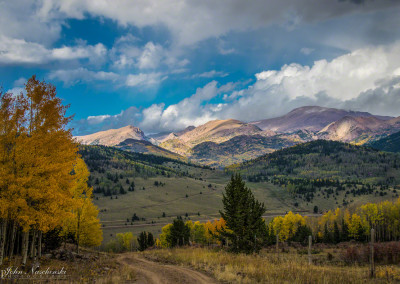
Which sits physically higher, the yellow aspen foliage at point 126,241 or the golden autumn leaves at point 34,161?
the golden autumn leaves at point 34,161

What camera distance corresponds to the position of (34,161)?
18.8 metres

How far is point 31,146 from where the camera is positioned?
18844 millimetres

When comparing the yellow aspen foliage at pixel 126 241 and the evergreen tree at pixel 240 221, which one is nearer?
the evergreen tree at pixel 240 221

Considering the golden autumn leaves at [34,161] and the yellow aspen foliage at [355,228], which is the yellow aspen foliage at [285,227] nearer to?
the yellow aspen foliage at [355,228]

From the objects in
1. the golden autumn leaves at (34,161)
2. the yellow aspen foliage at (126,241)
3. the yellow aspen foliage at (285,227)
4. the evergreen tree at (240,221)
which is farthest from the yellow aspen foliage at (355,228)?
the golden autumn leaves at (34,161)

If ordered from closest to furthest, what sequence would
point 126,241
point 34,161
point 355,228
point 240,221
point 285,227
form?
1. point 34,161
2. point 240,221
3. point 355,228
4. point 285,227
5. point 126,241

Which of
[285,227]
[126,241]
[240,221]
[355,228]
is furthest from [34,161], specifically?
[355,228]

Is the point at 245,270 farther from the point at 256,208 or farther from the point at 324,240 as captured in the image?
the point at 324,240

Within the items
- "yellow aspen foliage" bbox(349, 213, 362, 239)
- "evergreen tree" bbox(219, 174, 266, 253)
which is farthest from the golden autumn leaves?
"yellow aspen foliage" bbox(349, 213, 362, 239)

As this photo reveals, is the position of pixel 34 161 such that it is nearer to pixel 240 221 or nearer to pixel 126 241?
pixel 240 221

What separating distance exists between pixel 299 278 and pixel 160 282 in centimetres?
842

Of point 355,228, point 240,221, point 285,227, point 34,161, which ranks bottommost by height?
point 285,227

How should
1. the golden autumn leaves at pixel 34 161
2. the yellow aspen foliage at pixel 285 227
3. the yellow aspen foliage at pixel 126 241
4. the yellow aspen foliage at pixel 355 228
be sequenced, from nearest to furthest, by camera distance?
the golden autumn leaves at pixel 34 161, the yellow aspen foliage at pixel 355 228, the yellow aspen foliage at pixel 285 227, the yellow aspen foliage at pixel 126 241

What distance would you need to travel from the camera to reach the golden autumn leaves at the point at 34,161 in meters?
18.1
